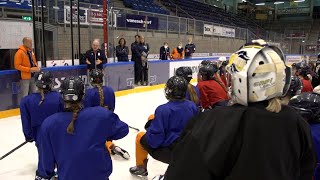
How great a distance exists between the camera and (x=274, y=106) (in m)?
1.01

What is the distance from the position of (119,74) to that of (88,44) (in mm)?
1419

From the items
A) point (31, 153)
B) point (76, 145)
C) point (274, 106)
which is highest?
point (274, 106)

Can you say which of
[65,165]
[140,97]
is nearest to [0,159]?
[65,165]

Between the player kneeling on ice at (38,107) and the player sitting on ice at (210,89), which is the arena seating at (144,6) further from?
the player kneeling on ice at (38,107)

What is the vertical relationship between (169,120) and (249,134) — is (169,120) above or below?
below

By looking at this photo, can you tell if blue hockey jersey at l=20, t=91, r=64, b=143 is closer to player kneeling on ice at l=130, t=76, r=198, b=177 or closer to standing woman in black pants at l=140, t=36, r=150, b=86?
player kneeling on ice at l=130, t=76, r=198, b=177

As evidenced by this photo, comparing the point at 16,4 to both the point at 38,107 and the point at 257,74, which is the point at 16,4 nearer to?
the point at 38,107

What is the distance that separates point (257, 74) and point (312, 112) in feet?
2.55

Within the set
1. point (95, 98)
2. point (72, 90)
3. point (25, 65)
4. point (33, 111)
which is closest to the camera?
point (72, 90)

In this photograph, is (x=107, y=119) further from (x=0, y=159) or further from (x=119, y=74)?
(x=119, y=74)

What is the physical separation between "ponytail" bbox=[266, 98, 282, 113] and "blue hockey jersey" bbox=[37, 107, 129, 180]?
3.93 feet

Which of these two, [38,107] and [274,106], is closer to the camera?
[274,106]

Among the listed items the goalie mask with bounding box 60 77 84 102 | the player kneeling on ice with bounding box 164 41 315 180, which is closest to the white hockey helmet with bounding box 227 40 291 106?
the player kneeling on ice with bounding box 164 41 315 180

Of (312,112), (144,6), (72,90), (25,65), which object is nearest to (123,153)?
(72,90)
